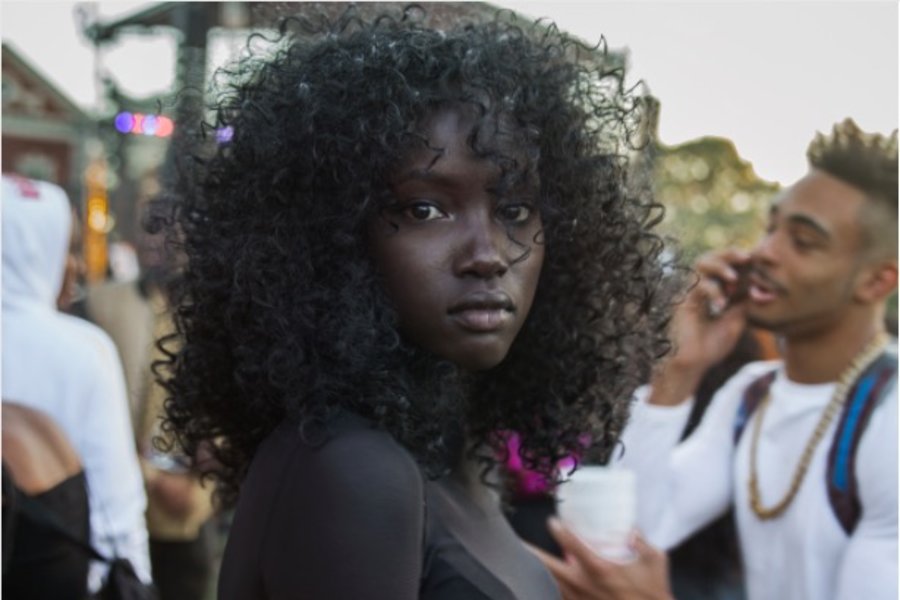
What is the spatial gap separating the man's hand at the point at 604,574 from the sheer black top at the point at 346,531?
735mm

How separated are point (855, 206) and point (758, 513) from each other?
0.77 m

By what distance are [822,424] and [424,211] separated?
144cm

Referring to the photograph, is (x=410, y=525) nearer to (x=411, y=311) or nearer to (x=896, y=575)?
(x=411, y=311)

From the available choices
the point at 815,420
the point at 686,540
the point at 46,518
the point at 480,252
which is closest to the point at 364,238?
the point at 480,252

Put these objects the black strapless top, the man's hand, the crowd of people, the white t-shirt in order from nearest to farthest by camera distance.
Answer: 1. the crowd of people
2. the man's hand
3. the white t-shirt
4. the black strapless top

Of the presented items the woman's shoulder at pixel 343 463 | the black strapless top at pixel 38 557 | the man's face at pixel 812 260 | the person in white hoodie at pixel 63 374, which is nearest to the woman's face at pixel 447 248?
the woman's shoulder at pixel 343 463

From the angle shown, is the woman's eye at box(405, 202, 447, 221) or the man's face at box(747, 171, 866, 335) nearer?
the woman's eye at box(405, 202, 447, 221)

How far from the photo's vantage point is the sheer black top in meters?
1.18

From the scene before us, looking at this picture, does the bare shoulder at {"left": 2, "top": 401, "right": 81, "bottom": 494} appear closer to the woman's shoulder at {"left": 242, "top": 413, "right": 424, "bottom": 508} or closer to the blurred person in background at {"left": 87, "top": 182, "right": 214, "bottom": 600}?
the blurred person in background at {"left": 87, "top": 182, "right": 214, "bottom": 600}

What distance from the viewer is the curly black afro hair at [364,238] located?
1345 mm

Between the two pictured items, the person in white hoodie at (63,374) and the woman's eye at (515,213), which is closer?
the woman's eye at (515,213)

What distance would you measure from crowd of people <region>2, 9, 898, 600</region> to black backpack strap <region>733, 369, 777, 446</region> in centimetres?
6

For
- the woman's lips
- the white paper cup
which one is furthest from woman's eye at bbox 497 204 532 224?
the white paper cup

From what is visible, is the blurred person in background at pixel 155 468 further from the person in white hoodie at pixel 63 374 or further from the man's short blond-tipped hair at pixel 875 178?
the man's short blond-tipped hair at pixel 875 178
